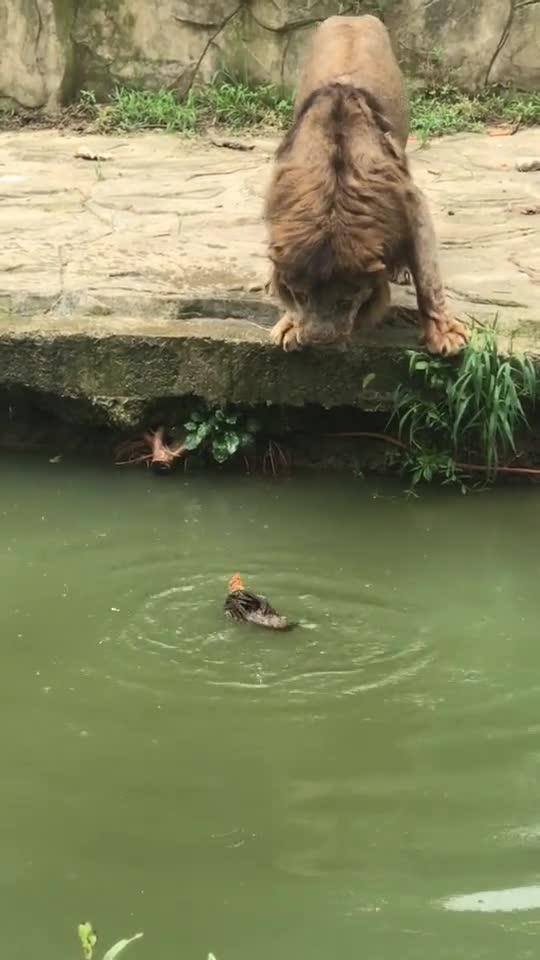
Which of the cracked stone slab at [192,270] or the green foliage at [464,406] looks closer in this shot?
the green foliage at [464,406]

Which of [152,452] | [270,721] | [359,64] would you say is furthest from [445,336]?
[270,721]

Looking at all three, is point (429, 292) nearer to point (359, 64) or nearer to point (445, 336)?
point (445, 336)

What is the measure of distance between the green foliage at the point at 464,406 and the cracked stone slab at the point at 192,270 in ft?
0.44

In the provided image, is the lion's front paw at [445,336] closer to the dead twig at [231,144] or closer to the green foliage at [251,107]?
the dead twig at [231,144]

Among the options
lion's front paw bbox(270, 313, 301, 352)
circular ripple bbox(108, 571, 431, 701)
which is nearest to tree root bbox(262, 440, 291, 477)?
lion's front paw bbox(270, 313, 301, 352)

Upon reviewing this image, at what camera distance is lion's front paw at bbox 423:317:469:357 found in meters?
5.86

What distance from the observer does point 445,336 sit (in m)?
5.88

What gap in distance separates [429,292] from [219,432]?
1138mm

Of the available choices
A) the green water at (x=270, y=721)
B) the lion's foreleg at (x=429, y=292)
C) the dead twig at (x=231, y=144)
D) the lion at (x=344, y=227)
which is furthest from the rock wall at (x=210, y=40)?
the green water at (x=270, y=721)

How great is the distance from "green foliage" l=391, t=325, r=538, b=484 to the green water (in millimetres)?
196

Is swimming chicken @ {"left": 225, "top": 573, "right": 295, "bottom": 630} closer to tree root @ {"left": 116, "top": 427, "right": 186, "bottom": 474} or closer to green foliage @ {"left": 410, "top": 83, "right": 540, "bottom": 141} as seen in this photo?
tree root @ {"left": 116, "top": 427, "right": 186, "bottom": 474}

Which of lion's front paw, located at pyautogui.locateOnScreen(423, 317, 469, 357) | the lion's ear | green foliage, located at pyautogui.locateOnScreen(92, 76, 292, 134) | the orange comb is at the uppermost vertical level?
the lion's ear

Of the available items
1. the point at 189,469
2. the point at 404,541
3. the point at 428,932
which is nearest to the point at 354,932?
the point at 428,932

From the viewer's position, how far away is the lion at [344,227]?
18.1 ft
